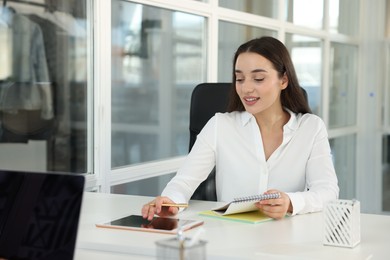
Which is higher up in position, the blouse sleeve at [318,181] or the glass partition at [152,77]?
the glass partition at [152,77]

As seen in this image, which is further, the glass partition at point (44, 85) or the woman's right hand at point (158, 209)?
the glass partition at point (44, 85)

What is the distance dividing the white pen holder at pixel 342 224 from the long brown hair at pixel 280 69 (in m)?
0.81

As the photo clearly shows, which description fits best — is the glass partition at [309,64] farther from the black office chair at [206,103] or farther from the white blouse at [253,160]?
the white blouse at [253,160]

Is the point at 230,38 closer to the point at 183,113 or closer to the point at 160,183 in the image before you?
the point at 183,113

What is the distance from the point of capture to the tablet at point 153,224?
1.85 m

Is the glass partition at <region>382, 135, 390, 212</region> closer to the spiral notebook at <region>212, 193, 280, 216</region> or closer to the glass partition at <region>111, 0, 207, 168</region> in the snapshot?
the glass partition at <region>111, 0, 207, 168</region>

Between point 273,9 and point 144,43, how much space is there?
A: 1707mm

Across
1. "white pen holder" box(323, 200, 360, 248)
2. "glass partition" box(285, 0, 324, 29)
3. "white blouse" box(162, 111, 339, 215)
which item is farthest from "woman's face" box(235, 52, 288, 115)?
"glass partition" box(285, 0, 324, 29)

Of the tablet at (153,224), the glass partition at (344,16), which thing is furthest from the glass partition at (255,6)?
the tablet at (153,224)

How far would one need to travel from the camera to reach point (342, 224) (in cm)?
170

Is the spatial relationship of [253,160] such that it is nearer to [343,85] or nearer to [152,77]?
[152,77]

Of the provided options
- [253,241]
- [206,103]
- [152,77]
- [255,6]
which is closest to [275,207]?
[253,241]

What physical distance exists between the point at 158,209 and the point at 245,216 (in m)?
0.28

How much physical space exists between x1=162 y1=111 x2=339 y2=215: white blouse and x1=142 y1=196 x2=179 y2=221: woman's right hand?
12 cm
